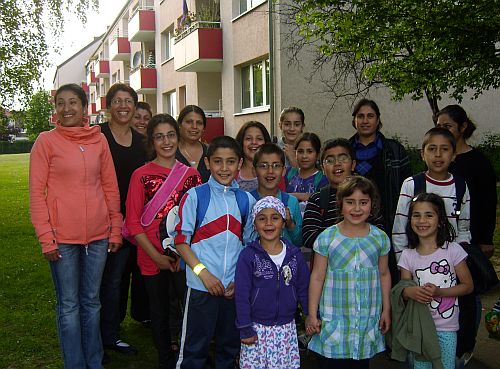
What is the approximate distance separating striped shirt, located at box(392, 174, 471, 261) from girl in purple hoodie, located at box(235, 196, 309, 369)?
80 centimetres

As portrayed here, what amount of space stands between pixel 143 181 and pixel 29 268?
4850 millimetres

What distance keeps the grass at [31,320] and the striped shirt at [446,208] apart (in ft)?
6.99

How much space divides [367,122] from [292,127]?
899mm

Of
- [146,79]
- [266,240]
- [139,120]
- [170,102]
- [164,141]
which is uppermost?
[146,79]

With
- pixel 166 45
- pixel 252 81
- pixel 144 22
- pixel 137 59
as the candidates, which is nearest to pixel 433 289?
pixel 252 81

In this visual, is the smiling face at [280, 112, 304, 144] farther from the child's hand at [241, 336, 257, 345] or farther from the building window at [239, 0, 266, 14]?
the building window at [239, 0, 266, 14]

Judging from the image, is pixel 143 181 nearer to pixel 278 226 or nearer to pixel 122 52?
pixel 278 226

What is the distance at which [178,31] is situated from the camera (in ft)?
63.0

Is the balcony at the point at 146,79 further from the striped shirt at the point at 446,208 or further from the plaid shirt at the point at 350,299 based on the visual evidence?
the plaid shirt at the point at 350,299

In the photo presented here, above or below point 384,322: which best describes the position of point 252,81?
above

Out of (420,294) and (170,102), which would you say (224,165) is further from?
(170,102)

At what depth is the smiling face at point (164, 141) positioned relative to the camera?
12.8 ft

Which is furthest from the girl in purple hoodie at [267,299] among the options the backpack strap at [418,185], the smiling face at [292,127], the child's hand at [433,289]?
the smiling face at [292,127]

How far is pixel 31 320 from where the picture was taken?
5.32 metres
